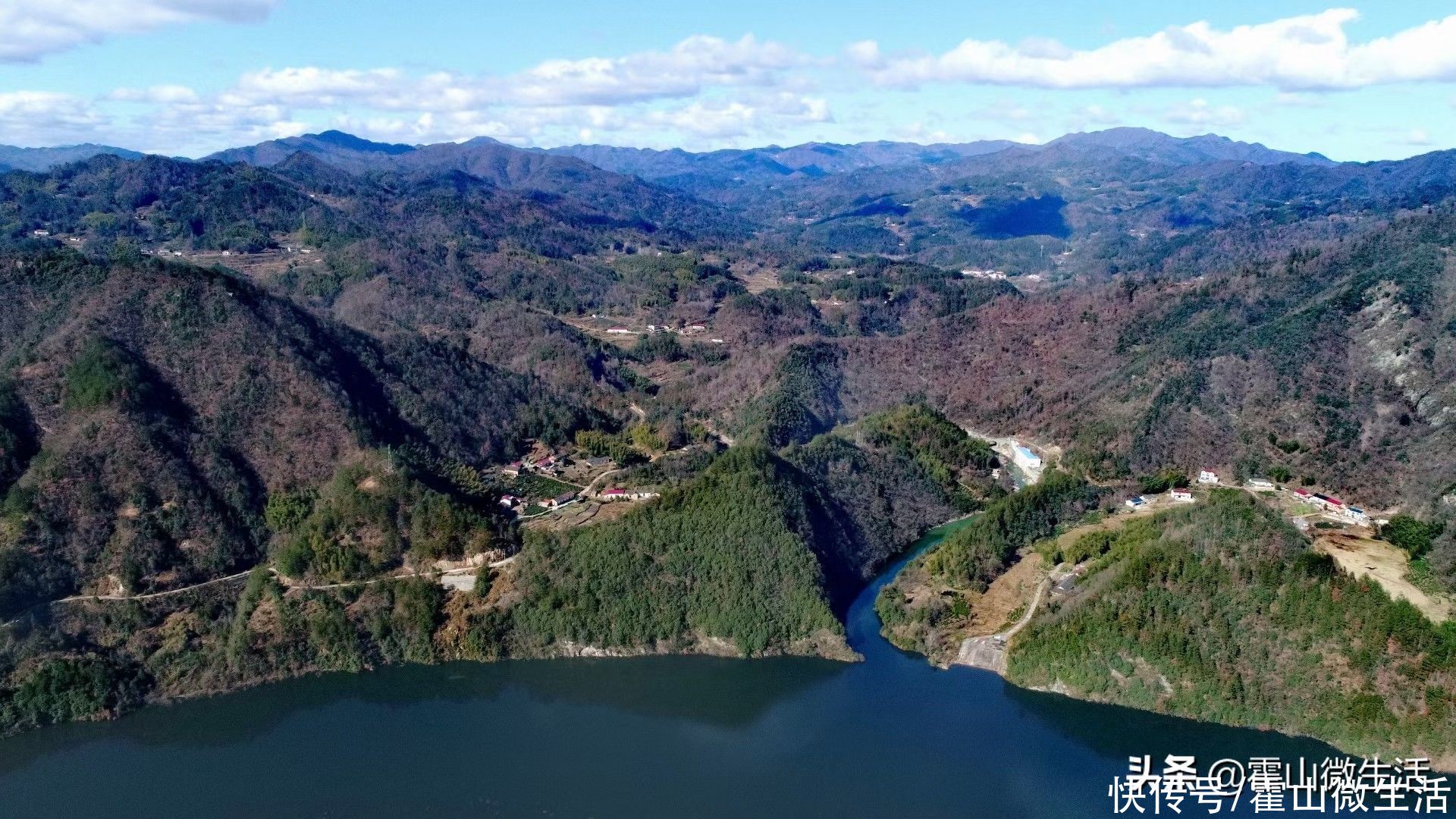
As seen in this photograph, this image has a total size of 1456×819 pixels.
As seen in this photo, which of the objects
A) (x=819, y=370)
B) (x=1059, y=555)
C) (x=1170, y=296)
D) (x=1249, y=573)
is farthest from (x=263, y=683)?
(x=1170, y=296)

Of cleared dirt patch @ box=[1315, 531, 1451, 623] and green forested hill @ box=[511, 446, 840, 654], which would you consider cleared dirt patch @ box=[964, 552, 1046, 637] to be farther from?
cleared dirt patch @ box=[1315, 531, 1451, 623]

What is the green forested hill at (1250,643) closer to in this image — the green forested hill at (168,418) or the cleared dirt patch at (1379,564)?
the cleared dirt patch at (1379,564)

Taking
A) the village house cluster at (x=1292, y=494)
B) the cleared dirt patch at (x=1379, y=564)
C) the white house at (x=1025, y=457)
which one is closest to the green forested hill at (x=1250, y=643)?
the cleared dirt patch at (x=1379, y=564)

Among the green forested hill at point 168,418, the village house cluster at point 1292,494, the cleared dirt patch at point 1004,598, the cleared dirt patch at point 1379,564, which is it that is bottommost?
the cleared dirt patch at point 1004,598

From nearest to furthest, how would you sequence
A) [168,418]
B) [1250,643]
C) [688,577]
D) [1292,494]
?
[1250,643], [688,577], [168,418], [1292,494]

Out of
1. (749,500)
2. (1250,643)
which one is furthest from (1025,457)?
(1250,643)

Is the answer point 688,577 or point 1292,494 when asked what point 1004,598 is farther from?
point 1292,494
